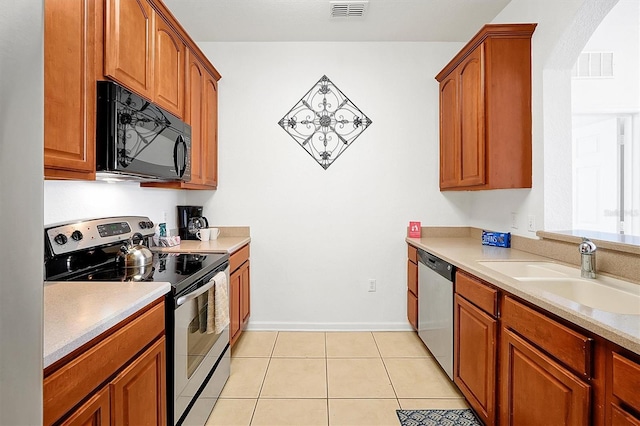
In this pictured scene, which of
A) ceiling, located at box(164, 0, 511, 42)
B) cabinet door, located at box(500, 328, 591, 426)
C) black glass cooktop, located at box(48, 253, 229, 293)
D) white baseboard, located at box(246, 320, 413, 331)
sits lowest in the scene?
white baseboard, located at box(246, 320, 413, 331)

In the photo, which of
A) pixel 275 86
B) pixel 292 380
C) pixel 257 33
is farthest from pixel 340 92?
pixel 292 380

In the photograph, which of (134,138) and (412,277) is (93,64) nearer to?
(134,138)

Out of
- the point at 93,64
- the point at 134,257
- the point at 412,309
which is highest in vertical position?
the point at 93,64

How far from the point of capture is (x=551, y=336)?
1273 millimetres

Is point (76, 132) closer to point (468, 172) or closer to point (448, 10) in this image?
point (468, 172)

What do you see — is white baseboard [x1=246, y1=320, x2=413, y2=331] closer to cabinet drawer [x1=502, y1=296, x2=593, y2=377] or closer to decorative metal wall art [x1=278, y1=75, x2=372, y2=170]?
decorative metal wall art [x1=278, y1=75, x2=372, y2=170]

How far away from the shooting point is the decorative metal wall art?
337 centimetres

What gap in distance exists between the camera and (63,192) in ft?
5.88

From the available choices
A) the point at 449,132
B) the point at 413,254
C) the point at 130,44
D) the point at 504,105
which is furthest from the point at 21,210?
the point at 449,132

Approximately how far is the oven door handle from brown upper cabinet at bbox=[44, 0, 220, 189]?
0.67m

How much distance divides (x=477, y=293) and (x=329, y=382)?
1.22m

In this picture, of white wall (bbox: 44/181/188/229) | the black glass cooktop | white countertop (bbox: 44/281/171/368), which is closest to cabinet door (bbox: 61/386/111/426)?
white countertop (bbox: 44/281/171/368)

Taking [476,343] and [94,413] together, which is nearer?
[94,413]

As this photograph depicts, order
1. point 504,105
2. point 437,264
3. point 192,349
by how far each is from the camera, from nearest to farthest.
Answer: point 192,349 → point 504,105 → point 437,264
